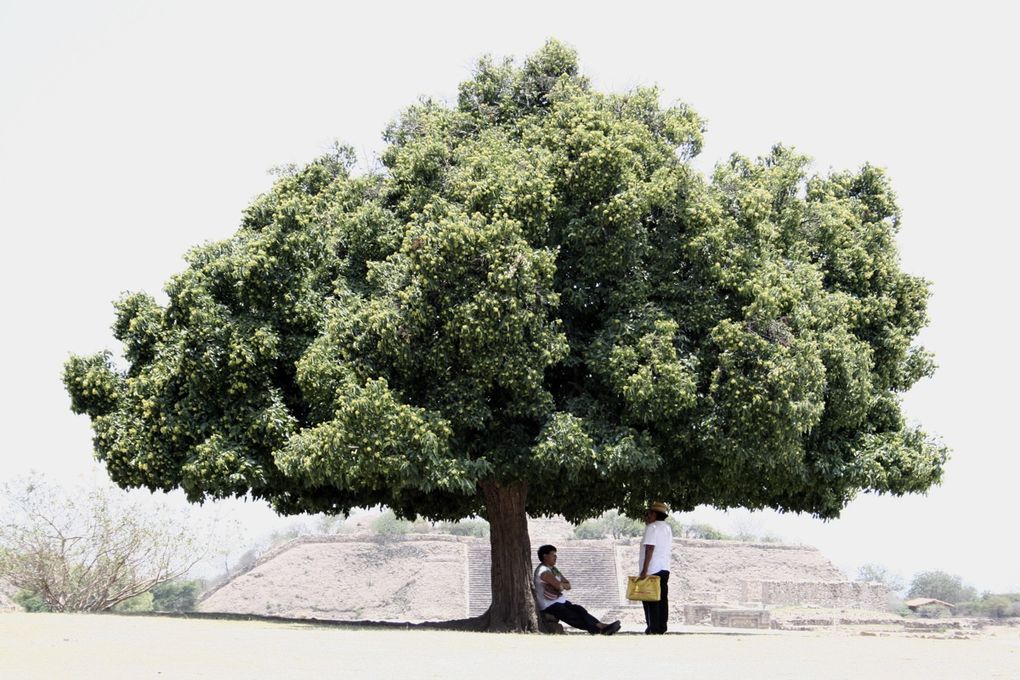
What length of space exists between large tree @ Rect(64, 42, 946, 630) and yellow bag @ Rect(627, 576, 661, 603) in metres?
1.66

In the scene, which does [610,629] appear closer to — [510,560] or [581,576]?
[510,560]

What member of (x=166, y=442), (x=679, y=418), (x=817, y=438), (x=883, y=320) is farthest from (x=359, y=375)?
(x=883, y=320)

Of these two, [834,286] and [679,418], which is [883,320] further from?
[679,418]

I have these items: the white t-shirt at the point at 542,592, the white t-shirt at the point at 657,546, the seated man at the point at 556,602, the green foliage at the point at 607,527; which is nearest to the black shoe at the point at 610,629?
the seated man at the point at 556,602

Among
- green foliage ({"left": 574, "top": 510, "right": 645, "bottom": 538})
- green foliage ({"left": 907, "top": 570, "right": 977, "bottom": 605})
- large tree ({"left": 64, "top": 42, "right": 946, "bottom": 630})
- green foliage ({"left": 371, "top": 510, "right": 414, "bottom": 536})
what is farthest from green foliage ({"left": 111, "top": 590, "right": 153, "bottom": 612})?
green foliage ({"left": 907, "top": 570, "right": 977, "bottom": 605})

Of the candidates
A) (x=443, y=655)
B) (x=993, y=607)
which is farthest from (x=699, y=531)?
(x=443, y=655)

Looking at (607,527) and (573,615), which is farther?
(607,527)

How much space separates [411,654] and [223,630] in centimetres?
389

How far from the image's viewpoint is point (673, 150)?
59.7 feet

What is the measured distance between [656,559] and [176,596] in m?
40.9

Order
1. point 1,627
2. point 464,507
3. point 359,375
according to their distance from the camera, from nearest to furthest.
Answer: point 1,627 → point 359,375 → point 464,507

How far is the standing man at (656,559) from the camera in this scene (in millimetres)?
15773

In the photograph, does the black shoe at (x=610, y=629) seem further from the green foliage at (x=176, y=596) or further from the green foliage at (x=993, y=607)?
the green foliage at (x=176, y=596)

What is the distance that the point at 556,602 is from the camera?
16484mm
